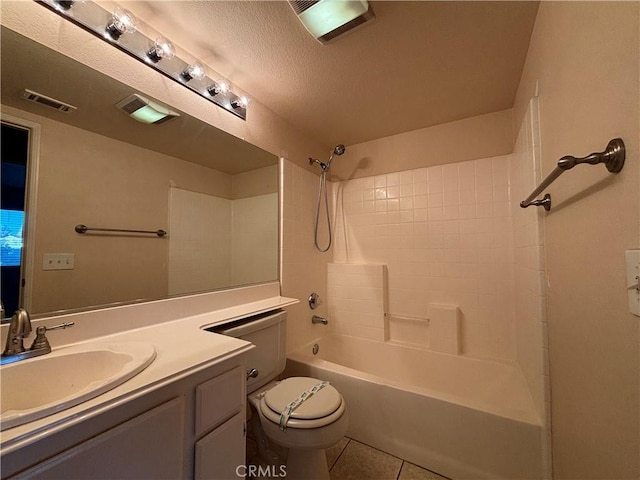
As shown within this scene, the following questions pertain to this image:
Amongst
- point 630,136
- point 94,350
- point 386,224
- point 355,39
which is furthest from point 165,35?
point 386,224

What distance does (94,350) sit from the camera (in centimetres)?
79

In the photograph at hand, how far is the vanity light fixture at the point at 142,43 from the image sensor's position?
91cm

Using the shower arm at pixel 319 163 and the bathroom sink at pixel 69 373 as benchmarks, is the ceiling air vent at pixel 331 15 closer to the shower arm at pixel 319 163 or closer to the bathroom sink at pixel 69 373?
the shower arm at pixel 319 163

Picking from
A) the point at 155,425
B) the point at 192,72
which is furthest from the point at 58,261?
the point at 192,72

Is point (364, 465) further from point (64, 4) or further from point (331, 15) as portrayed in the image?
point (64, 4)

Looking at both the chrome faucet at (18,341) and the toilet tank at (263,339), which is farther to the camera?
the toilet tank at (263,339)

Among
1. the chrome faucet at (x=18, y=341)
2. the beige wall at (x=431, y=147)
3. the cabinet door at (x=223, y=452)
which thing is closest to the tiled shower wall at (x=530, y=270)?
the beige wall at (x=431, y=147)

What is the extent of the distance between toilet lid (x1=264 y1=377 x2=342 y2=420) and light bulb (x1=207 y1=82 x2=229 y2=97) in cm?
159

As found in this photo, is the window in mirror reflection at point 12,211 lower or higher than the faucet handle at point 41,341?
higher

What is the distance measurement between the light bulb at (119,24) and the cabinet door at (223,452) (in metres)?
1.48

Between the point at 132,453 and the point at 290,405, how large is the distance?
0.65m

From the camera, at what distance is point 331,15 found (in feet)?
3.55

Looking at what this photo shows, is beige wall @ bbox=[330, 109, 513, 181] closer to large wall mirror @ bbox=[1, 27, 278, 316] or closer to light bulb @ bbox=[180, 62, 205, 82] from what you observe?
large wall mirror @ bbox=[1, 27, 278, 316]

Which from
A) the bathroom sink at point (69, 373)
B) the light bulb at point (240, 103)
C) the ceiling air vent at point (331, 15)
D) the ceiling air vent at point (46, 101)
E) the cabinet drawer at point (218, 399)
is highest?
the ceiling air vent at point (331, 15)
